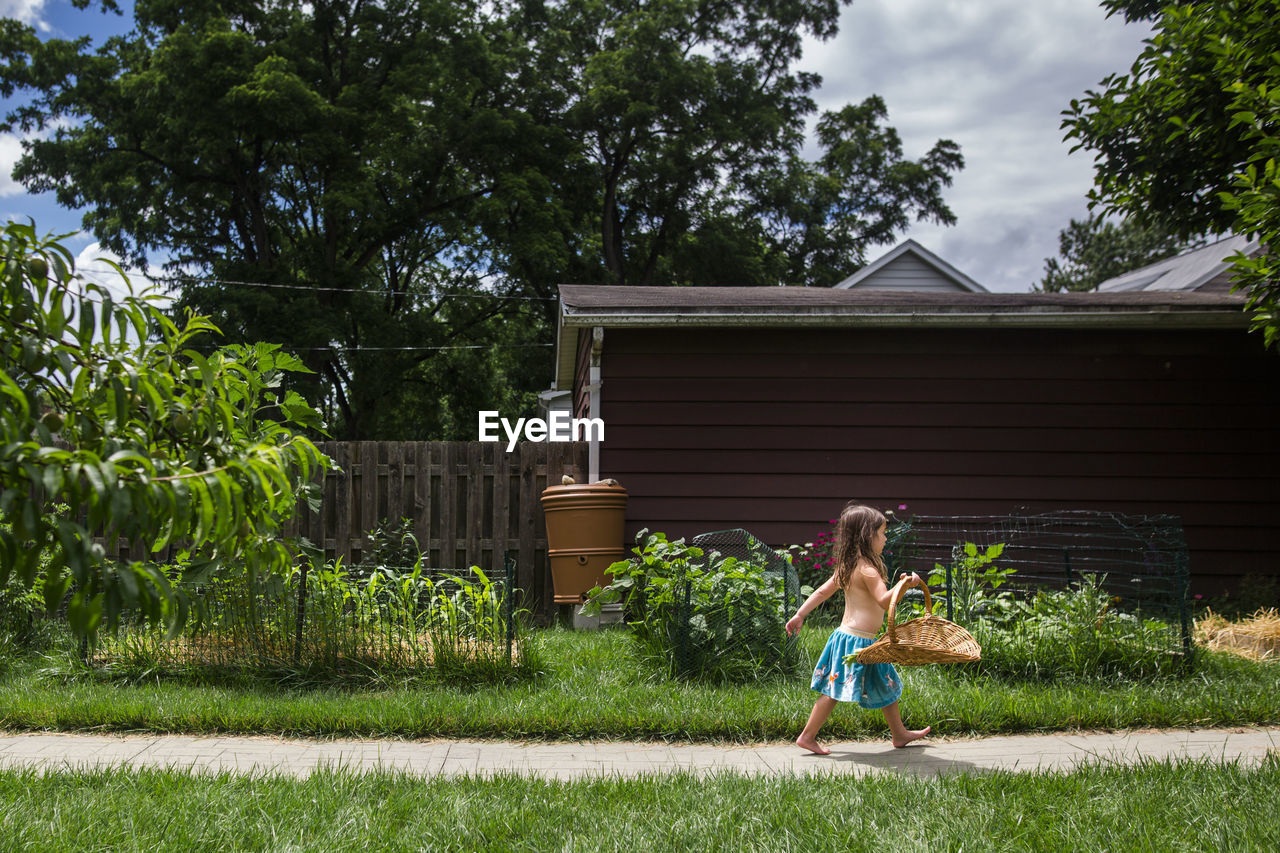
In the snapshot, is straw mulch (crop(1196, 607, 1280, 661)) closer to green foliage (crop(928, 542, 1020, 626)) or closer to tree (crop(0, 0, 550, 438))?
green foliage (crop(928, 542, 1020, 626))

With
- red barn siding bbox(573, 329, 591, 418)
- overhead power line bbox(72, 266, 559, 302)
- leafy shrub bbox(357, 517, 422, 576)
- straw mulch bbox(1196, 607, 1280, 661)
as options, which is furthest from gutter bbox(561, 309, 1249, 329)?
overhead power line bbox(72, 266, 559, 302)

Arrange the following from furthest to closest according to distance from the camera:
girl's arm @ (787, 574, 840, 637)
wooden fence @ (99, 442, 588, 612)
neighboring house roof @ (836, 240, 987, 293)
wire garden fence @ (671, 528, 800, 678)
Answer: neighboring house roof @ (836, 240, 987, 293) < wooden fence @ (99, 442, 588, 612) < wire garden fence @ (671, 528, 800, 678) < girl's arm @ (787, 574, 840, 637)

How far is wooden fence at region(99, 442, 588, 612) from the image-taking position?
915cm

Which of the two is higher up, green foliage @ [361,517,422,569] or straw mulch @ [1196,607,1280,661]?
green foliage @ [361,517,422,569]

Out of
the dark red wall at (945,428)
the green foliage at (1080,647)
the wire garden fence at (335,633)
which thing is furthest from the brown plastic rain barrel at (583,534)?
the green foliage at (1080,647)

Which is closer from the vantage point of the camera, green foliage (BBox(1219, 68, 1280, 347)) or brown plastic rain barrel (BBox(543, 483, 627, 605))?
green foliage (BBox(1219, 68, 1280, 347))

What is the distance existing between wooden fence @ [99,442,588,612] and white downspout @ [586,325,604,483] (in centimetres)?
14

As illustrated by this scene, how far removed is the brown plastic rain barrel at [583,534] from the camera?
28.1 ft

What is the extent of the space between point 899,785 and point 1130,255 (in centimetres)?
5779

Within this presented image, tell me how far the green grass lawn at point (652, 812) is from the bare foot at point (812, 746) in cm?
58

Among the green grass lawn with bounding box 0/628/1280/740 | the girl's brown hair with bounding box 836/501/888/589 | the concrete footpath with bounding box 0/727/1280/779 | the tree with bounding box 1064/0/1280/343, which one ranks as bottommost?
the concrete footpath with bounding box 0/727/1280/779

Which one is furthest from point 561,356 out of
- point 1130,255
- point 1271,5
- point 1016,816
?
point 1130,255

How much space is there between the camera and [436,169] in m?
25.7

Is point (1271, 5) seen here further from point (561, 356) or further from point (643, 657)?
point (561, 356)
